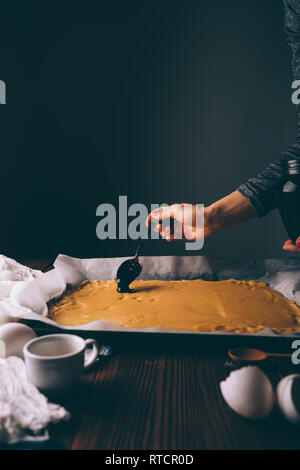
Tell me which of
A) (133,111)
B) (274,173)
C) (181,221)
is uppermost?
(133,111)

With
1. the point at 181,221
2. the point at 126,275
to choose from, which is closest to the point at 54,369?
the point at 126,275

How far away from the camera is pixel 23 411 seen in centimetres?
62

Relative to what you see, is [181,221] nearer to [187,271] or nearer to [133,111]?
[187,271]

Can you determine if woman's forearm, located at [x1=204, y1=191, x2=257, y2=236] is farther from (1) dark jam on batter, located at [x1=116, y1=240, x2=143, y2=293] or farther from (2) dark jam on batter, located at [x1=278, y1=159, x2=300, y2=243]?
(2) dark jam on batter, located at [x1=278, y1=159, x2=300, y2=243]

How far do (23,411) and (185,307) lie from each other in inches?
29.3

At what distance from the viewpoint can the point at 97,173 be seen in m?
2.57

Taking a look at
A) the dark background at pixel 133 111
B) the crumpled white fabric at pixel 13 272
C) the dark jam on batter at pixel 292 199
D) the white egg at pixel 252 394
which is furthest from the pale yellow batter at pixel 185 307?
the dark background at pixel 133 111

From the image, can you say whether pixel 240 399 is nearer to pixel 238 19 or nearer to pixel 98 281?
pixel 98 281

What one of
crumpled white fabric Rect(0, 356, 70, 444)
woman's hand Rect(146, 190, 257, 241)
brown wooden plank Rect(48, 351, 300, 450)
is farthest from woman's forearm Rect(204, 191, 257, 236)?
crumpled white fabric Rect(0, 356, 70, 444)

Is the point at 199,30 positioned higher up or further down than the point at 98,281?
higher up

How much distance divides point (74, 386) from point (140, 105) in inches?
84.0

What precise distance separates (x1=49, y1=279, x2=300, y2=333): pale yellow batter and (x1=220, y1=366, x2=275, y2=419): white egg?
44 cm
